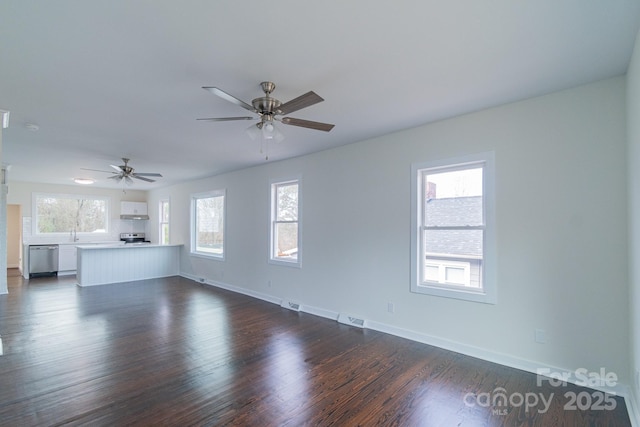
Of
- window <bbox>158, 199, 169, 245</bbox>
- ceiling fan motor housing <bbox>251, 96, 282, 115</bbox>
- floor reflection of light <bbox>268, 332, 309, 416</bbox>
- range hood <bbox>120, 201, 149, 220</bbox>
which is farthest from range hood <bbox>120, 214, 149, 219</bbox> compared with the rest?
ceiling fan motor housing <bbox>251, 96, 282, 115</bbox>

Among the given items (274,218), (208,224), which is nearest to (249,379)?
(274,218)

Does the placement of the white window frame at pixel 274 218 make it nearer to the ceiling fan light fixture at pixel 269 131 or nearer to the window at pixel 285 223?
the window at pixel 285 223

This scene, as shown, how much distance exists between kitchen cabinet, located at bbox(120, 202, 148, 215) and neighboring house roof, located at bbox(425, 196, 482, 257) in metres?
9.45

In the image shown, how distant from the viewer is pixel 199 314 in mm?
4762

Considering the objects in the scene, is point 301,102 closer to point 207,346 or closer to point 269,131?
point 269,131

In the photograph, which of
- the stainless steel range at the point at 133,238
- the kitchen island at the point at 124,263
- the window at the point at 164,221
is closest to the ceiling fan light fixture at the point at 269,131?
the kitchen island at the point at 124,263

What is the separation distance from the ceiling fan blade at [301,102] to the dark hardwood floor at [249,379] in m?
2.36

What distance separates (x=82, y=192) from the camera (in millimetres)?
8883

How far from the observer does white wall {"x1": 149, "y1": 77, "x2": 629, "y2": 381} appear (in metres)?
2.56

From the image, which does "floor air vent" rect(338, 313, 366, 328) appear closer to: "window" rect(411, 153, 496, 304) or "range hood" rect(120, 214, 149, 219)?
"window" rect(411, 153, 496, 304)

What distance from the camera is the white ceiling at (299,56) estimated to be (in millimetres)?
1720

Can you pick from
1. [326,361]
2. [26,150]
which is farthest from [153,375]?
[26,150]

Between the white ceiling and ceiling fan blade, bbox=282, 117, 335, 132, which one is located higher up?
the white ceiling

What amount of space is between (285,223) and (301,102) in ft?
11.3
